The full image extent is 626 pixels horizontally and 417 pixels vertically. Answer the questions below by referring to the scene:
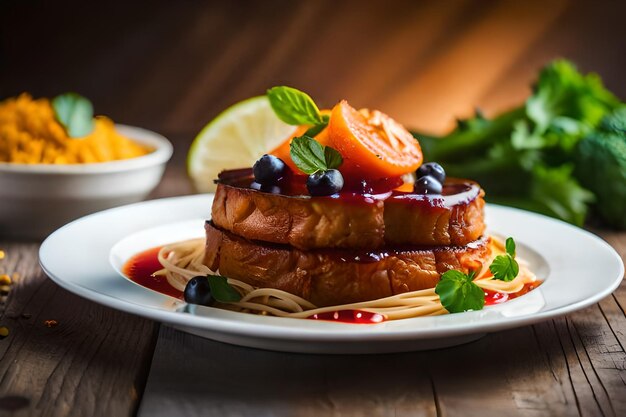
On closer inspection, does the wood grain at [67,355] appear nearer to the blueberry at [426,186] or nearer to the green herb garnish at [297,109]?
the green herb garnish at [297,109]

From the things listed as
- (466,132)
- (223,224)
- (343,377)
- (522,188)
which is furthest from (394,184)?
(466,132)

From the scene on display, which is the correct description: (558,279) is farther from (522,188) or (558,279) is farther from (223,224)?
(522,188)

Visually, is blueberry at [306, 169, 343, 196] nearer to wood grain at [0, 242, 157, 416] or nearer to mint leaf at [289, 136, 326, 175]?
mint leaf at [289, 136, 326, 175]

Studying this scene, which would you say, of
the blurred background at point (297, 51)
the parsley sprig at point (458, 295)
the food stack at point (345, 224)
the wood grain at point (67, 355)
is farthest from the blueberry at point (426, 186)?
the blurred background at point (297, 51)

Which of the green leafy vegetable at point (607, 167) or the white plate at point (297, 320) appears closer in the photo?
the white plate at point (297, 320)

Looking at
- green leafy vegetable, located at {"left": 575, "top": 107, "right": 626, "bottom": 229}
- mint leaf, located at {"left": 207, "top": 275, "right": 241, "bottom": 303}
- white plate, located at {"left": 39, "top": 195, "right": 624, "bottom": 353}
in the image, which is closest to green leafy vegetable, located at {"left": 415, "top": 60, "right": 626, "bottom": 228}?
green leafy vegetable, located at {"left": 575, "top": 107, "right": 626, "bottom": 229}

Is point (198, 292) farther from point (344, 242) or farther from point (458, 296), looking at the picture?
point (458, 296)

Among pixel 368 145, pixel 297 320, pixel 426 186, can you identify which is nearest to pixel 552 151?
pixel 426 186
